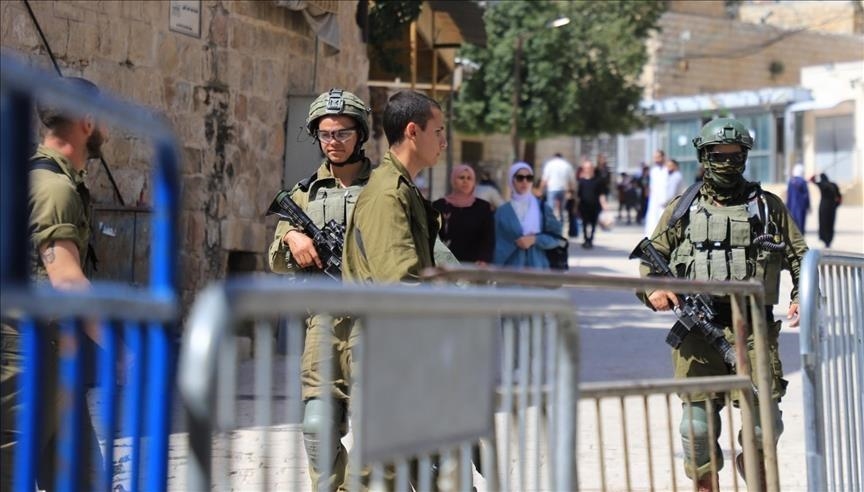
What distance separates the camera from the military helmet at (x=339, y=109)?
5.10 m

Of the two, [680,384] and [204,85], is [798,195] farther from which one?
[680,384]

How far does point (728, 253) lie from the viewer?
5.55m

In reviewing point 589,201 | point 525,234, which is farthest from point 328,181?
point 589,201

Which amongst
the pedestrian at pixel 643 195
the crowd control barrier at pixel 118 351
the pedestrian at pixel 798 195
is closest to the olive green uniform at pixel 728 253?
the crowd control barrier at pixel 118 351

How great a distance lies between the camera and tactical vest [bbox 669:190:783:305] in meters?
5.54

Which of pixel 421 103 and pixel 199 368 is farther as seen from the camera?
pixel 421 103

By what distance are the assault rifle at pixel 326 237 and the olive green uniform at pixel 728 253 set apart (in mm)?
1222

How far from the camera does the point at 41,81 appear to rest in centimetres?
220

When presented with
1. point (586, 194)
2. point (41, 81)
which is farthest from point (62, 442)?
point (586, 194)

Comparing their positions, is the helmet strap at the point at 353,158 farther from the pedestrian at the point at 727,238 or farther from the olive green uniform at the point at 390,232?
the pedestrian at the point at 727,238

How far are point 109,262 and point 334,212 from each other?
4.18 meters

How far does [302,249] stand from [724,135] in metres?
1.77

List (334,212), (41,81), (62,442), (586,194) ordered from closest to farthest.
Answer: (41,81) → (62,442) → (334,212) → (586,194)

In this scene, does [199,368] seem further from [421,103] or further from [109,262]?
[109,262]
